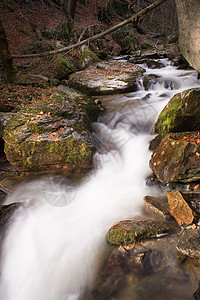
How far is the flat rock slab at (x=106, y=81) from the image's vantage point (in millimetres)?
8266

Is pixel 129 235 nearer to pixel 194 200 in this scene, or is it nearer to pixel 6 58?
pixel 194 200

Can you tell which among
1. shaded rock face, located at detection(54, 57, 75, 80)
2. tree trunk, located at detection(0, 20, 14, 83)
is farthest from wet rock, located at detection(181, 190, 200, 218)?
shaded rock face, located at detection(54, 57, 75, 80)

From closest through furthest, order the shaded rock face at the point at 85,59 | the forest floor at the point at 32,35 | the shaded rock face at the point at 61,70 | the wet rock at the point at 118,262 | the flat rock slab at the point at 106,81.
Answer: the wet rock at the point at 118,262
the forest floor at the point at 32,35
the flat rock slab at the point at 106,81
the shaded rock face at the point at 61,70
the shaded rock face at the point at 85,59

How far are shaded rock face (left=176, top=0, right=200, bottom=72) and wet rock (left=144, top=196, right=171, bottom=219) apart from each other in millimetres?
6350

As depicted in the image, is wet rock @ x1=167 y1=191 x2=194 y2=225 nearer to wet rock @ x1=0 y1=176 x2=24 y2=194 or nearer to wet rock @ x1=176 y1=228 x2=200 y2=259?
wet rock @ x1=176 y1=228 x2=200 y2=259

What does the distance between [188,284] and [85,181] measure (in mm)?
2864

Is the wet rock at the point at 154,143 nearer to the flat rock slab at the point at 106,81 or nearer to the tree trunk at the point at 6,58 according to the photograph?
the flat rock slab at the point at 106,81

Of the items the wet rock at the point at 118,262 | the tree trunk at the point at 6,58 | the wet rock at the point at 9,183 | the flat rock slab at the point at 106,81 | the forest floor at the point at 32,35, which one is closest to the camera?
the wet rock at the point at 118,262

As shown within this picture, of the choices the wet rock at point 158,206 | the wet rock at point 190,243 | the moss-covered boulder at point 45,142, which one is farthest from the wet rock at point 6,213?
the wet rock at point 190,243

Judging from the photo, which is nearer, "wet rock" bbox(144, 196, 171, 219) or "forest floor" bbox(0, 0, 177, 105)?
"wet rock" bbox(144, 196, 171, 219)

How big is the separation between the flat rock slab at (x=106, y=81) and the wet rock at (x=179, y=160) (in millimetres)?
5424

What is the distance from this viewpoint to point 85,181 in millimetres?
4383

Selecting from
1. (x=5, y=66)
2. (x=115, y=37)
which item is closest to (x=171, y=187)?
(x=5, y=66)

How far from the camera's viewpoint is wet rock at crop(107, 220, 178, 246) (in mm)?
2686
